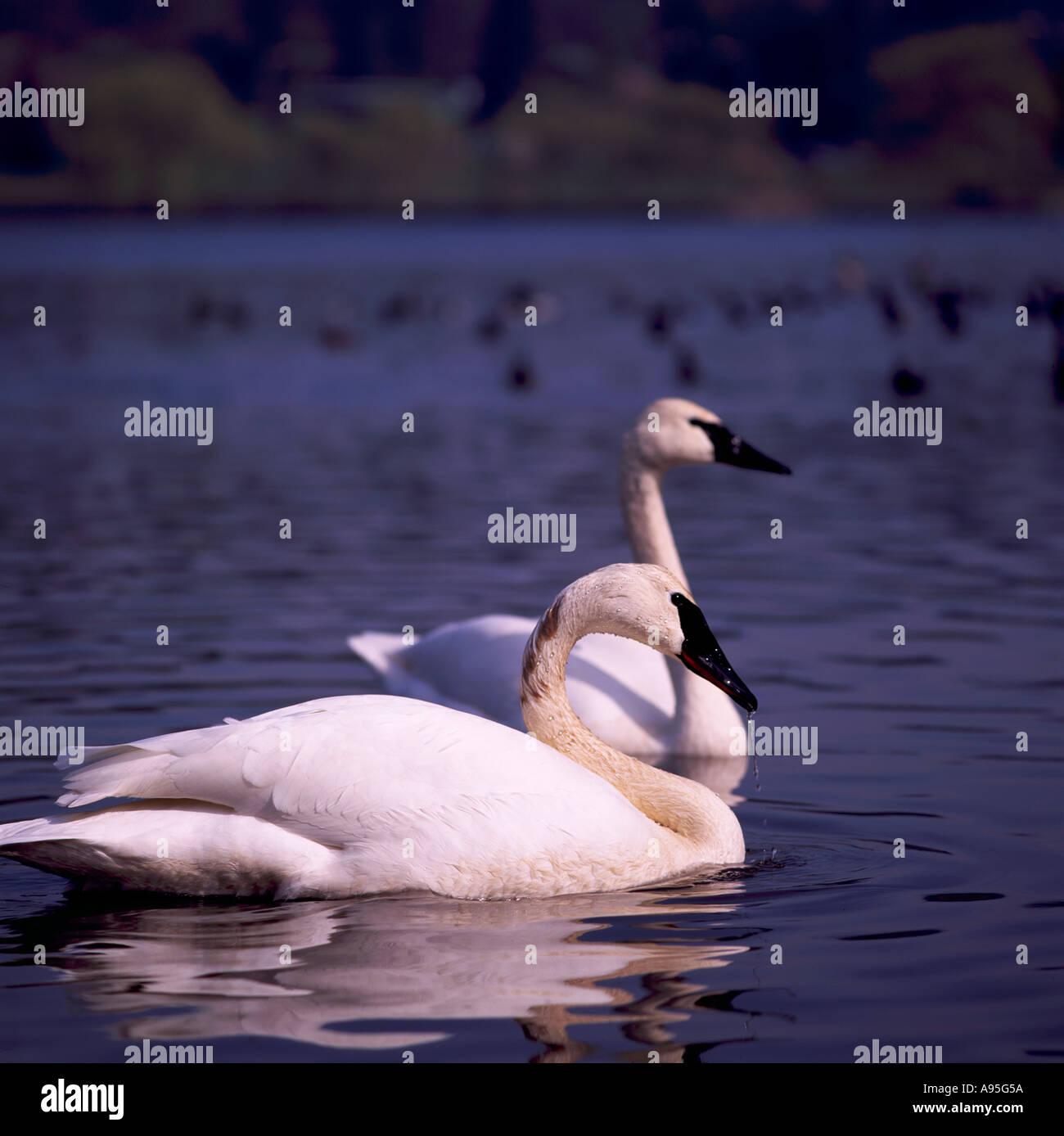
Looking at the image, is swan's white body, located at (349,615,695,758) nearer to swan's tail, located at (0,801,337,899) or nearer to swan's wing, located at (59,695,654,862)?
swan's wing, located at (59,695,654,862)

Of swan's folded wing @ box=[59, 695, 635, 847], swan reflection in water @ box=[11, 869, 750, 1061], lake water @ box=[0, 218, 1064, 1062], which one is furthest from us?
swan's folded wing @ box=[59, 695, 635, 847]

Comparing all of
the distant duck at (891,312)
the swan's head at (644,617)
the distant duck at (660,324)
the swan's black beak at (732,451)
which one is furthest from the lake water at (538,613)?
the distant duck at (891,312)

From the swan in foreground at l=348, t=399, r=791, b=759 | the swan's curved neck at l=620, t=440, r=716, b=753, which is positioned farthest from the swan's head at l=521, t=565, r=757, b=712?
the swan's curved neck at l=620, t=440, r=716, b=753

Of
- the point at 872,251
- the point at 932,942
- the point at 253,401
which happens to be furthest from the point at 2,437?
the point at 872,251

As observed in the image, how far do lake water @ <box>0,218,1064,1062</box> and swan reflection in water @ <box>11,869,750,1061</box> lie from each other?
2 cm

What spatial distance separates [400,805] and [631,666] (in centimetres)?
334

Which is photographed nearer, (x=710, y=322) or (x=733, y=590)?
(x=733, y=590)

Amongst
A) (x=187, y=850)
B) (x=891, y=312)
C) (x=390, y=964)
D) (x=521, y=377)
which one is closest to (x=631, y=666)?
(x=187, y=850)

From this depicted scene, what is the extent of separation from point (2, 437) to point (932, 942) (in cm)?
1870

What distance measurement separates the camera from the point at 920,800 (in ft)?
28.8

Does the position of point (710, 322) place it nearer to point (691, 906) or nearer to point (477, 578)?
point (477, 578)

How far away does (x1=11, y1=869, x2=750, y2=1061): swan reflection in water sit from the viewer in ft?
19.9

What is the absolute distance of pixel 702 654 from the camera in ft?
25.8

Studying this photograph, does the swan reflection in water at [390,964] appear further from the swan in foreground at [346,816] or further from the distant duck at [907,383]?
the distant duck at [907,383]
